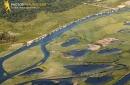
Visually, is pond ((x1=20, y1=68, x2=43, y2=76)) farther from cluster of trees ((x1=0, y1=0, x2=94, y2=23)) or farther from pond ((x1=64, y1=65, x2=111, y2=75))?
cluster of trees ((x1=0, y1=0, x2=94, y2=23))

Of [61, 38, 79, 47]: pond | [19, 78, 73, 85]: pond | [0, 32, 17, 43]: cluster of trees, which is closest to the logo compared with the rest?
[0, 32, 17, 43]: cluster of trees

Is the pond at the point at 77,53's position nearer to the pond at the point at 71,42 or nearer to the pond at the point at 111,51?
the pond at the point at 111,51

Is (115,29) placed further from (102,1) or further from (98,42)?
(102,1)

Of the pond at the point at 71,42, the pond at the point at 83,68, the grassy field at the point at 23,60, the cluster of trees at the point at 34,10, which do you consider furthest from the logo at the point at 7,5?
the pond at the point at 83,68

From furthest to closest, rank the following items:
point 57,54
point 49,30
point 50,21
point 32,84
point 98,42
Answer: point 50,21, point 49,30, point 98,42, point 57,54, point 32,84

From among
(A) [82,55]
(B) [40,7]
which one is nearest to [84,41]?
(A) [82,55]

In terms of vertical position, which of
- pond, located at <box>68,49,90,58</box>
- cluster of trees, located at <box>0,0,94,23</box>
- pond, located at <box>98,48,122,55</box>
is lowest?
pond, located at <box>68,49,90,58</box>
